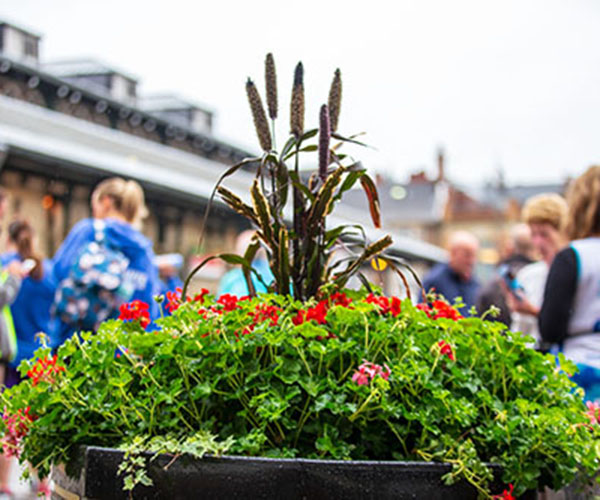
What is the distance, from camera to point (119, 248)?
4.61 metres

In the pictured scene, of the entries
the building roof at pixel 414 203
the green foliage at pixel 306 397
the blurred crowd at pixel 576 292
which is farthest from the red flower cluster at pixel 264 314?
the building roof at pixel 414 203

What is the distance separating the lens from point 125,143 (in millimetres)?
11516

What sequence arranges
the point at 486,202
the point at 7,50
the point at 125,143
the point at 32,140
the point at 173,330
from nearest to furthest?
the point at 173,330
the point at 32,140
the point at 125,143
the point at 7,50
the point at 486,202

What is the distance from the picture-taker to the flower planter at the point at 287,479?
4.67 ft

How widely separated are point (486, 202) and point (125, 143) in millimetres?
74448

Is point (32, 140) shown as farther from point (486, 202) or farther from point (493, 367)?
point (486, 202)

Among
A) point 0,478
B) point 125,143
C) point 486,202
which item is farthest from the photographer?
point 486,202

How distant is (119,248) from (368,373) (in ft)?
10.7

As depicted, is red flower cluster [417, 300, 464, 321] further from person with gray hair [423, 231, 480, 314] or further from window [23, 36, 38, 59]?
Result: window [23, 36, 38, 59]

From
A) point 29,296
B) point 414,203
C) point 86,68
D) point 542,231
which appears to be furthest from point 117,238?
point 414,203

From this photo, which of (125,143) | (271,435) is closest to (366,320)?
(271,435)

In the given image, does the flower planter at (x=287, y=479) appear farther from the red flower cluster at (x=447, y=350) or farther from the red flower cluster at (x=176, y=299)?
the red flower cluster at (x=176, y=299)

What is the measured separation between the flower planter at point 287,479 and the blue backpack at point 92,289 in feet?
10.00

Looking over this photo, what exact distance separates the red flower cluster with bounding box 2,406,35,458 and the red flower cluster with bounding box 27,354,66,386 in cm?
7
